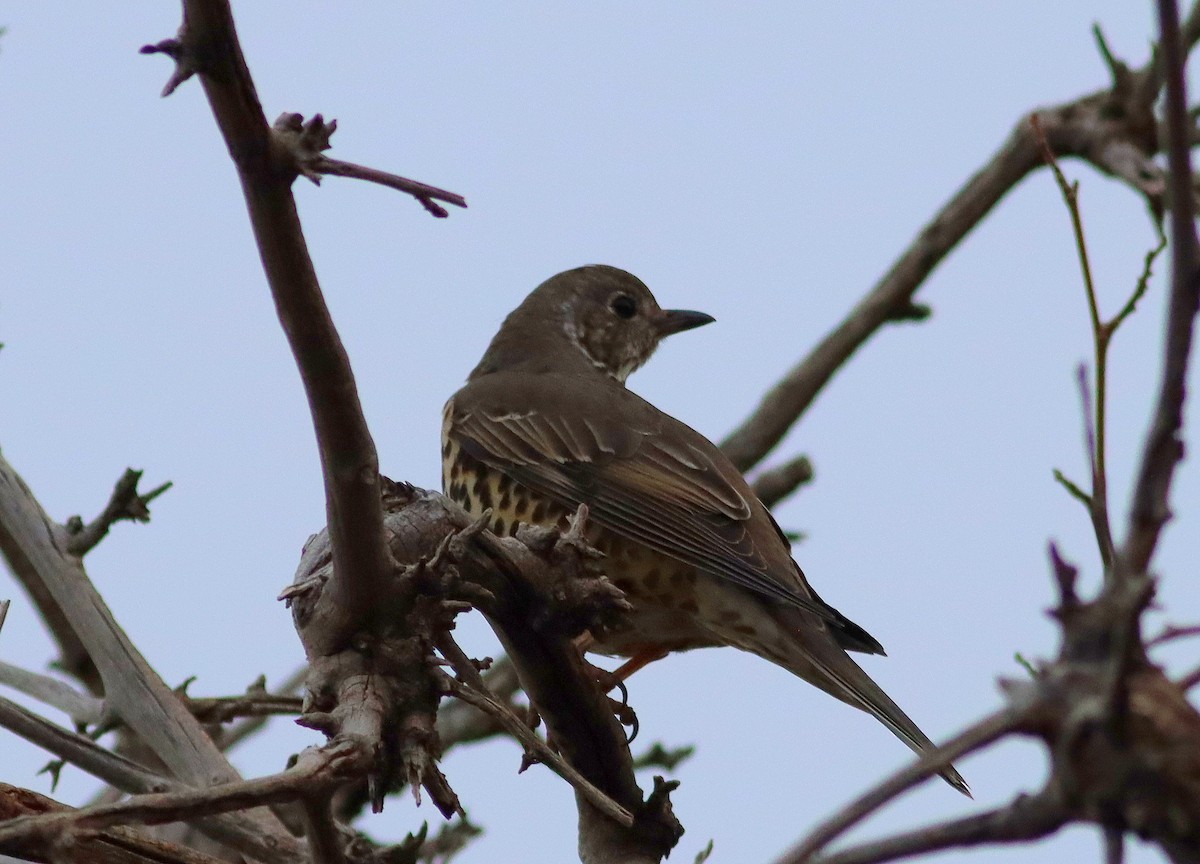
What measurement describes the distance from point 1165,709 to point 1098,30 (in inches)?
163

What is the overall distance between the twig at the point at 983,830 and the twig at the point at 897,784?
1.1 inches

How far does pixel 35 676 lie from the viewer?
4863 mm

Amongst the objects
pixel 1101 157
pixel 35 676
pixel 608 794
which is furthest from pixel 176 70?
pixel 1101 157

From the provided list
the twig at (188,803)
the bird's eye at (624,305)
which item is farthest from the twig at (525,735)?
the bird's eye at (624,305)

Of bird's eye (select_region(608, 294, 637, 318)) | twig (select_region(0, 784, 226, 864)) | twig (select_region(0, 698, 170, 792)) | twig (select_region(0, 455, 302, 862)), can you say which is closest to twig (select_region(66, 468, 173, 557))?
twig (select_region(0, 455, 302, 862))

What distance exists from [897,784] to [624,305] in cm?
713

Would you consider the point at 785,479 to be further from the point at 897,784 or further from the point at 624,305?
the point at 897,784

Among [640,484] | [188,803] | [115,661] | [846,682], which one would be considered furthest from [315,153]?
[640,484]

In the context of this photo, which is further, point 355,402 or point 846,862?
point 355,402

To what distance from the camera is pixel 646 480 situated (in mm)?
6227

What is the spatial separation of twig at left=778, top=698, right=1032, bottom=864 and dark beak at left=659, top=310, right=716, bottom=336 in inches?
276

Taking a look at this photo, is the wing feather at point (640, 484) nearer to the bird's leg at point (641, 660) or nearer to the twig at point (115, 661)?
the bird's leg at point (641, 660)

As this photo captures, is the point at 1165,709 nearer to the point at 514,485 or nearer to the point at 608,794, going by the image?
the point at 608,794

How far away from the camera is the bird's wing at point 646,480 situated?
569cm
